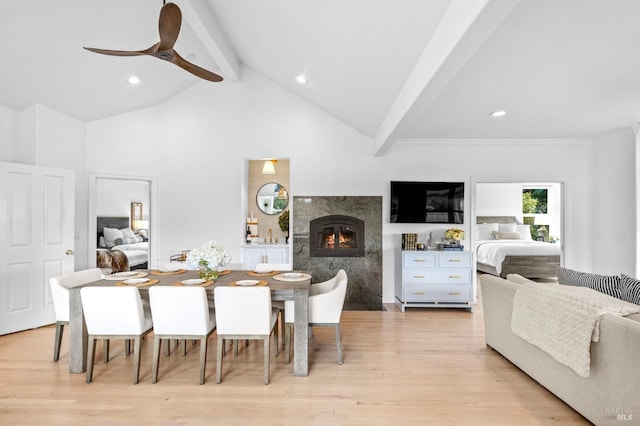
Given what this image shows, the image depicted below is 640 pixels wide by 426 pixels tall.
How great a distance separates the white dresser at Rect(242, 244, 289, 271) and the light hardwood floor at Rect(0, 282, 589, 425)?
1895mm

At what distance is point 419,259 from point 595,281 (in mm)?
2478

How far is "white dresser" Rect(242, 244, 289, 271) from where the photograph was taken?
18.3ft

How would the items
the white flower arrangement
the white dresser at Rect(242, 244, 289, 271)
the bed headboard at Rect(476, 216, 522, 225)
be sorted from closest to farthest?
the white flower arrangement < the white dresser at Rect(242, 244, 289, 271) < the bed headboard at Rect(476, 216, 522, 225)

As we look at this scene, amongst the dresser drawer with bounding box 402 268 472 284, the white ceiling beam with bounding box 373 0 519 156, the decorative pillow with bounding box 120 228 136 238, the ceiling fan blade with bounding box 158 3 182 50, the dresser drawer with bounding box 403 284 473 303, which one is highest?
the ceiling fan blade with bounding box 158 3 182 50

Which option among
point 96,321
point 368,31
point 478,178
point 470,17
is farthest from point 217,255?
point 478,178

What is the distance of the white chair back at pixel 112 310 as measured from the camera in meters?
2.86

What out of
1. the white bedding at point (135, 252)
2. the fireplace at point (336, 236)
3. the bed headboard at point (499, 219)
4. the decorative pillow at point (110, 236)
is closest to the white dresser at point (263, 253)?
the fireplace at point (336, 236)

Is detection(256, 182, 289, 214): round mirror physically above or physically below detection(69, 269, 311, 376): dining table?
above

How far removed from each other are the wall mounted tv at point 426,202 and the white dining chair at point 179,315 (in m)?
3.38

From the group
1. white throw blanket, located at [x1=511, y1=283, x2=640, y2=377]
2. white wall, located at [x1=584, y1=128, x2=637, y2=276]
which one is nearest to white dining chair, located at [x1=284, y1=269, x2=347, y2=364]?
white throw blanket, located at [x1=511, y1=283, x2=640, y2=377]

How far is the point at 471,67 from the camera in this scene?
9.54 feet

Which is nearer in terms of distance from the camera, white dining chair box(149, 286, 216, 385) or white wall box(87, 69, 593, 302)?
white dining chair box(149, 286, 216, 385)

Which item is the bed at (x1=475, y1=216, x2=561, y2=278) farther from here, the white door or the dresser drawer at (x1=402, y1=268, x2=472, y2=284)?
the white door

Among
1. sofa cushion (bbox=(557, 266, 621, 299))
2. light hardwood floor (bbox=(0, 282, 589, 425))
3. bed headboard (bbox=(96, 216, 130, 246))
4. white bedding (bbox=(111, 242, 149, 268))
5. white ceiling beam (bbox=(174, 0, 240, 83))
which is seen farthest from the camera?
bed headboard (bbox=(96, 216, 130, 246))
